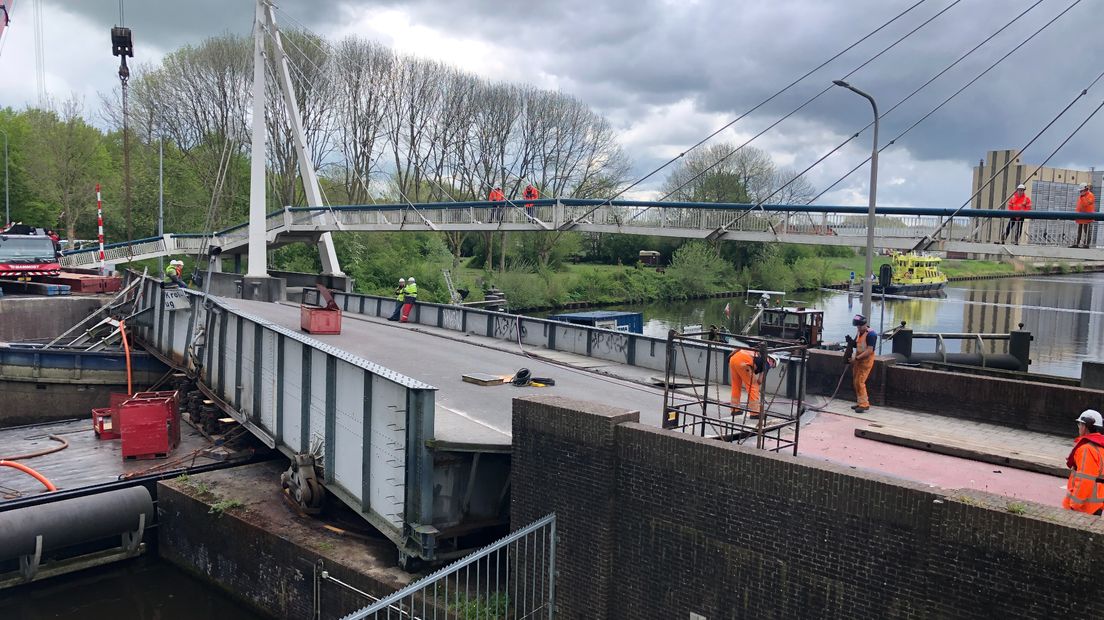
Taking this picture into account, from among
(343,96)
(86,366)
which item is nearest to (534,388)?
(86,366)

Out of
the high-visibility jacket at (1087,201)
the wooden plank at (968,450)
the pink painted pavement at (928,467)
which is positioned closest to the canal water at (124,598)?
the pink painted pavement at (928,467)

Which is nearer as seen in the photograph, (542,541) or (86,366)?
(542,541)

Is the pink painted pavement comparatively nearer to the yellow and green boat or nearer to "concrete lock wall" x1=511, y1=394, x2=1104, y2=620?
"concrete lock wall" x1=511, y1=394, x2=1104, y2=620

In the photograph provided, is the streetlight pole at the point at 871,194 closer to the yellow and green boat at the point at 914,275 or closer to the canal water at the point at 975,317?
the canal water at the point at 975,317

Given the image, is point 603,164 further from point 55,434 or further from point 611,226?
point 55,434

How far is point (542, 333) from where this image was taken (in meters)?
21.7

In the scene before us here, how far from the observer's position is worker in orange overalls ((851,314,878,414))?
14305 mm

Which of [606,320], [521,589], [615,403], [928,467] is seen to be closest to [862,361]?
[928,467]

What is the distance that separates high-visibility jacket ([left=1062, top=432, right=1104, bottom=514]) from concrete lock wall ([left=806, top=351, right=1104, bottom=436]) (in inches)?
237

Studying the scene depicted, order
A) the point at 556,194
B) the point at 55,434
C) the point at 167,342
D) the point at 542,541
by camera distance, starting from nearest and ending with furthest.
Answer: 1. the point at 542,541
2. the point at 55,434
3. the point at 167,342
4. the point at 556,194

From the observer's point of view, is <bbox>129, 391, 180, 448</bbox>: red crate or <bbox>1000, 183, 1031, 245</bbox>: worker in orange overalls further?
<bbox>1000, 183, 1031, 245</bbox>: worker in orange overalls

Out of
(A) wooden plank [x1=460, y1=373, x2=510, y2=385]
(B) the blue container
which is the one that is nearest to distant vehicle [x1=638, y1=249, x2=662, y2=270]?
(B) the blue container

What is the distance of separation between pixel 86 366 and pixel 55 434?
18.0ft

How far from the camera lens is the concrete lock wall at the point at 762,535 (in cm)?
644
